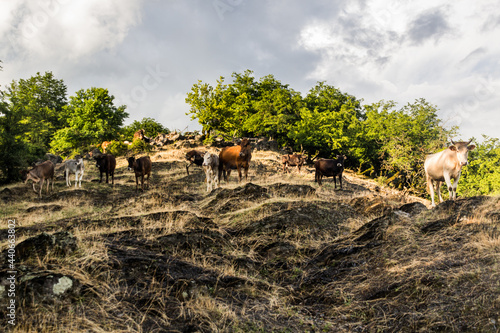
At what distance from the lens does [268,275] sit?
664cm

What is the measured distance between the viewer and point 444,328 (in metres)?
3.89

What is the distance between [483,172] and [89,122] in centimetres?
6055

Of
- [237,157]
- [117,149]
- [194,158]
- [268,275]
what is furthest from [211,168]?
[117,149]

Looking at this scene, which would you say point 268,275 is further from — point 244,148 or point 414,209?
point 244,148

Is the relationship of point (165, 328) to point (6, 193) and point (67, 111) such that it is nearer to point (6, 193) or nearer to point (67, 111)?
point (6, 193)

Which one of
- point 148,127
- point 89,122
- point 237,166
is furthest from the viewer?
point 148,127

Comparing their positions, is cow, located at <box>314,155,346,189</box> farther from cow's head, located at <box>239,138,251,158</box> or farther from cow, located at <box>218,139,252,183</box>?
cow's head, located at <box>239,138,251,158</box>

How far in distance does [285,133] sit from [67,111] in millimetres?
37837

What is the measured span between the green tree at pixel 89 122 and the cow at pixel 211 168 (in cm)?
3214

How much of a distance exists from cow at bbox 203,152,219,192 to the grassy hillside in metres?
10.5

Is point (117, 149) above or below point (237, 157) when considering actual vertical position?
above

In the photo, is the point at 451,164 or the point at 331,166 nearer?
the point at 451,164

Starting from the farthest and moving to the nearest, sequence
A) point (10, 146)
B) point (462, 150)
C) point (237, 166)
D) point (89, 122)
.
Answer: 1. point (89, 122)
2. point (10, 146)
3. point (237, 166)
4. point (462, 150)

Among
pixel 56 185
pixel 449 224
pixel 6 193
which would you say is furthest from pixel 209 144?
pixel 449 224
